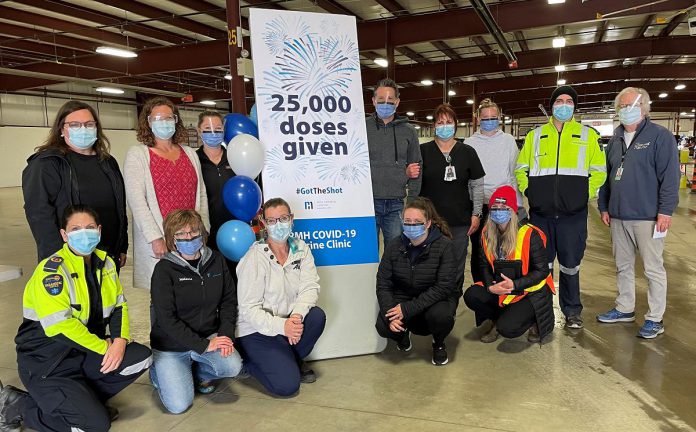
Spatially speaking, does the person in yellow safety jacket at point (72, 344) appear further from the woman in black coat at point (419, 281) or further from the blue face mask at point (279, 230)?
the woman in black coat at point (419, 281)

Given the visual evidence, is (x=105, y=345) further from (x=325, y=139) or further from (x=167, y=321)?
(x=325, y=139)

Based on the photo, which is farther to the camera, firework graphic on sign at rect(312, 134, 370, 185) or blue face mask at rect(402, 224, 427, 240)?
firework graphic on sign at rect(312, 134, 370, 185)

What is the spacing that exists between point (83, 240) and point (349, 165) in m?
1.56

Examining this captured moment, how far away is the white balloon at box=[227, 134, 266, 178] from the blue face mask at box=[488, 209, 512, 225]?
1474 mm

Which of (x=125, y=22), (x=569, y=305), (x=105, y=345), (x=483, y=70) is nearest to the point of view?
(x=105, y=345)

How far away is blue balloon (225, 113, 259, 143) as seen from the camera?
9.72ft

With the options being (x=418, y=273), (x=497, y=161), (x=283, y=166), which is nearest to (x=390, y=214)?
(x=418, y=273)

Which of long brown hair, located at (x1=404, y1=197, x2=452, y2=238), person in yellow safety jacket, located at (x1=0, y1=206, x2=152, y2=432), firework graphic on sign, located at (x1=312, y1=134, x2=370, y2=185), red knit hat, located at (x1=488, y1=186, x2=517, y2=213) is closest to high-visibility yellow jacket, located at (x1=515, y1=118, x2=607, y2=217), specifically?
red knit hat, located at (x1=488, y1=186, x2=517, y2=213)

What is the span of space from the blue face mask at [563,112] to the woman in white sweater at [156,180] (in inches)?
92.2

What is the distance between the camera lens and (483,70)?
1395 cm

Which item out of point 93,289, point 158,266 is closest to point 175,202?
point 158,266

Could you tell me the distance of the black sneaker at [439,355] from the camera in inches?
114

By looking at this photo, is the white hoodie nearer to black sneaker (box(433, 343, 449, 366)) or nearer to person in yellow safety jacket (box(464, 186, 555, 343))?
person in yellow safety jacket (box(464, 186, 555, 343))

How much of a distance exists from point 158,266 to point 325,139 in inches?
49.7
